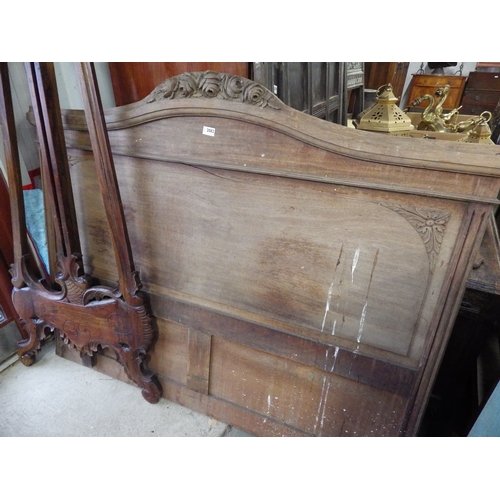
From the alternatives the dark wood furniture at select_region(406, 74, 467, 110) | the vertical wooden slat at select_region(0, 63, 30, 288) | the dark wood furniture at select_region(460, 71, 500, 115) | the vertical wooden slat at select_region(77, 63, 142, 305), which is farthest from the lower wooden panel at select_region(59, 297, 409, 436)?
the dark wood furniture at select_region(460, 71, 500, 115)

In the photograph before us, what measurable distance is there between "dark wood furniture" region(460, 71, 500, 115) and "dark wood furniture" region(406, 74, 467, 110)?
0.06 meters

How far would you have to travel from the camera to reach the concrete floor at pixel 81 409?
1.21 meters

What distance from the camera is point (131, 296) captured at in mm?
1103

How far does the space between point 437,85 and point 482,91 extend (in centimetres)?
42

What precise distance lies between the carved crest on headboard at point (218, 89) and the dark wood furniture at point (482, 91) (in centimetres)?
361

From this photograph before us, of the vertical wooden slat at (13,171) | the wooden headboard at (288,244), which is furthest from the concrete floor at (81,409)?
the vertical wooden slat at (13,171)

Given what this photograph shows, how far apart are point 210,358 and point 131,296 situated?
0.33m

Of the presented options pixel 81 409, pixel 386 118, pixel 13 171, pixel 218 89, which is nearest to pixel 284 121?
pixel 218 89

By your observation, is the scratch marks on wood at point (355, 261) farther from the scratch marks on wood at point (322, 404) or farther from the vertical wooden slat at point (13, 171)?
the vertical wooden slat at point (13, 171)

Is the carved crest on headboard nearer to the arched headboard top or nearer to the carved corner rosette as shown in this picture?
the arched headboard top

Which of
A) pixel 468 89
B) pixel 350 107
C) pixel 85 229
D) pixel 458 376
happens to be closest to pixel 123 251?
pixel 85 229

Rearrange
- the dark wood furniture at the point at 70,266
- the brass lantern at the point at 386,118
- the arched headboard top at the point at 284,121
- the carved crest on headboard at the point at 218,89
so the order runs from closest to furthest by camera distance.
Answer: the arched headboard top at the point at 284,121 → the carved crest on headboard at the point at 218,89 → the dark wood furniture at the point at 70,266 → the brass lantern at the point at 386,118

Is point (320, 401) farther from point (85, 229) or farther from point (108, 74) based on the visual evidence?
point (108, 74)

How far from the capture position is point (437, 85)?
3.55m
